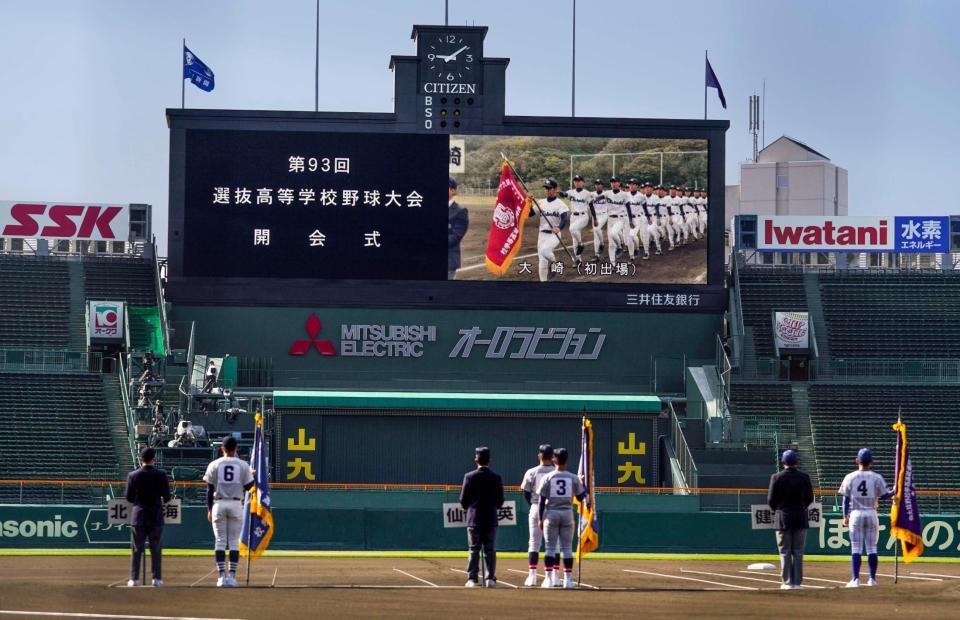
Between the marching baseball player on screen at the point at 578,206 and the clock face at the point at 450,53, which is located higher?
the clock face at the point at 450,53

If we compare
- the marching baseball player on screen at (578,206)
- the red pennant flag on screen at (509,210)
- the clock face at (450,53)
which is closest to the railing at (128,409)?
the red pennant flag on screen at (509,210)

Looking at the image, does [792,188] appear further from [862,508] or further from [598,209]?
[862,508]

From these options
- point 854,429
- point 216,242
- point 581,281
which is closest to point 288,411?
point 216,242

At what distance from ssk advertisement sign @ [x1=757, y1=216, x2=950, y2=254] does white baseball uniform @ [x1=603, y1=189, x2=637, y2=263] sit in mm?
6383

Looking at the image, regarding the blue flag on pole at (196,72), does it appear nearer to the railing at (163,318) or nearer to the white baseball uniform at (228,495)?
the railing at (163,318)

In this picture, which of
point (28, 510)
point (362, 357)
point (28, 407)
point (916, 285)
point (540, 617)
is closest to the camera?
point (540, 617)

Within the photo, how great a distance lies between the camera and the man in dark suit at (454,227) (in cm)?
4828

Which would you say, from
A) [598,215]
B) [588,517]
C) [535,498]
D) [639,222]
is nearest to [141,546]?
[535,498]

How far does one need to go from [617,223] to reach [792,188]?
46201 mm

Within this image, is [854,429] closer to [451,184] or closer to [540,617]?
[451,184]

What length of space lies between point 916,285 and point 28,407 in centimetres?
2884

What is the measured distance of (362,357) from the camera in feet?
161

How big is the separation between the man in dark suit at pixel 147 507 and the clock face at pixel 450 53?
27176 mm

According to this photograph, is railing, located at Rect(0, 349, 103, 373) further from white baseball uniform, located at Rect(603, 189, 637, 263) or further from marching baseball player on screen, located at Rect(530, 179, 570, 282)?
white baseball uniform, located at Rect(603, 189, 637, 263)
